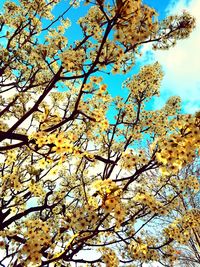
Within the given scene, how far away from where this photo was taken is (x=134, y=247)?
6359 millimetres

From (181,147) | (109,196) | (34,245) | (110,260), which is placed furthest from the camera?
(110,260)

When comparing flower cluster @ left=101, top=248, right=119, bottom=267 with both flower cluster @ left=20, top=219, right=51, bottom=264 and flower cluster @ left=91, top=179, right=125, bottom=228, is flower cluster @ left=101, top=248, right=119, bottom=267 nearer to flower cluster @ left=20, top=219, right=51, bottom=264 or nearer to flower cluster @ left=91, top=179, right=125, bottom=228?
flower cluster @ left=20, top=219, right=51, bottom=264

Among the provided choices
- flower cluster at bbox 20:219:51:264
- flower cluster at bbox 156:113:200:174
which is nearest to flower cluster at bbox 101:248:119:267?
flower cluster at bbox 20:219:51:264

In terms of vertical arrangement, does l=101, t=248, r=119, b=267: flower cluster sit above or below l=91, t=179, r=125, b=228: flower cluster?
below

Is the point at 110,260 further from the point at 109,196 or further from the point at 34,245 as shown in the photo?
the point at 109,196

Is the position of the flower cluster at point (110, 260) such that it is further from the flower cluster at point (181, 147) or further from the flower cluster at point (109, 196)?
the flower cluster at point (181, 147)

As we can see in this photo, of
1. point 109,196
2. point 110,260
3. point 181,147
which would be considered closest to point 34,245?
point 109,196

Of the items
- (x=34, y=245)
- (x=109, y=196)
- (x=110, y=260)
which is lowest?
(x=34, y=245)

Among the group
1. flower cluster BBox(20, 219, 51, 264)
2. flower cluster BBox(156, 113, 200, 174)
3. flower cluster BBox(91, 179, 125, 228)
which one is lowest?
flower cluster BBox(20, 219, 51, 264)

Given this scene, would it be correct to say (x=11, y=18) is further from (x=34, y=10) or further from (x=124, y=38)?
(x=124, y=38)

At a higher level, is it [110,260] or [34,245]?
[110,260]

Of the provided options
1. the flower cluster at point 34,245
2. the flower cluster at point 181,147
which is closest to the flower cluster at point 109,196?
the flower cluster at point 181,147

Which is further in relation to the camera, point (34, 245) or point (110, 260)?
point (110, 260)

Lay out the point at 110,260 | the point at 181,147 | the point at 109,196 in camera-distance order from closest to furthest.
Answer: the point at 181,147 → the point at 109,196 → the point at 110,260
